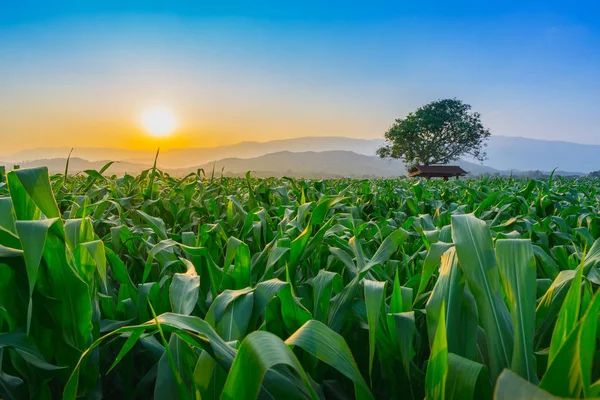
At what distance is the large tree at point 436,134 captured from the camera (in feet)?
149

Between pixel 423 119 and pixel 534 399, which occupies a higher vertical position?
pixel 423 119

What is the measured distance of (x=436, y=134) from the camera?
45969mm

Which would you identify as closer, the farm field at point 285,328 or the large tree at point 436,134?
the farm field at point 285,328

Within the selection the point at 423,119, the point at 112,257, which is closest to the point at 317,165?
the point at 423,119

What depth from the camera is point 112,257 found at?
3.05ft

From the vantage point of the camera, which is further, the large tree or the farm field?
the large tree

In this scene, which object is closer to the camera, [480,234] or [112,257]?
[480,234]

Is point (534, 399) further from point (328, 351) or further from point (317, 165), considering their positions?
point (317, 165)

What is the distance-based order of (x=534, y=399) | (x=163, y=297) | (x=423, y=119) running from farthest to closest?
1. (x=423, y=119)
2. (x=163, y=297)
3. (x=534, y=399)

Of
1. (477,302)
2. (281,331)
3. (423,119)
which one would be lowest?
(281,331)

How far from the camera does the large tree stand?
45.4m

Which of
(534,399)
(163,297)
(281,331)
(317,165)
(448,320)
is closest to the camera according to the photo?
(534,399)

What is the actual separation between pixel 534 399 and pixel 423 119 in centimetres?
4787

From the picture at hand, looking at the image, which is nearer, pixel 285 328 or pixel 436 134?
pixel 285 328
